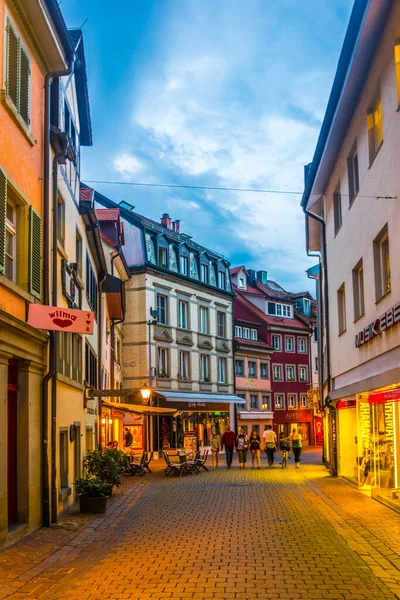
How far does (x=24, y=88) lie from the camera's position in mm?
12273

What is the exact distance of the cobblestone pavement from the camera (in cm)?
821

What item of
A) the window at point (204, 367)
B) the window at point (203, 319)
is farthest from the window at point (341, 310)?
the window at point (203, 319)

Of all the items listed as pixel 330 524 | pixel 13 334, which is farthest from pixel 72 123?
pixel 330 524

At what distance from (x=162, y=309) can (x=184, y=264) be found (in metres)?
4.19

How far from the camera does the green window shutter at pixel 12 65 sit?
442 inches

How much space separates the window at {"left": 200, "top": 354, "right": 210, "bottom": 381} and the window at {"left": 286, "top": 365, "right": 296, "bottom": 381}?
Answer: 46.1 feet

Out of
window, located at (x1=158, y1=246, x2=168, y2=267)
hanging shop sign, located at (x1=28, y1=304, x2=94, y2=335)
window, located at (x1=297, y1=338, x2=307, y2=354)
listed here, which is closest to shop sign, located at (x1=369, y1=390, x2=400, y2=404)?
hanging shop sign, located at (x1=28, y1=304, x2=94, y2=335)

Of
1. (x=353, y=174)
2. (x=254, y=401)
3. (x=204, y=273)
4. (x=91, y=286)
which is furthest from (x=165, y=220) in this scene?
(x=353, y=174)

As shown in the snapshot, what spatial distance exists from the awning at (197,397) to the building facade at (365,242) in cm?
2115

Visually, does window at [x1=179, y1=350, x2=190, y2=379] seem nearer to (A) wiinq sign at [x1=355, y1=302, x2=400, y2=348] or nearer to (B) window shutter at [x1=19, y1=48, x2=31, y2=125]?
(A) wiinq sign at [x1=355, y1=302, x2=400, y2=348]

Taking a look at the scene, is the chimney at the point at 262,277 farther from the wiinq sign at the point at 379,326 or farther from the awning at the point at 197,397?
the wiinq sign at the point at 379,326

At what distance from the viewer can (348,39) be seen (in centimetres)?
1340

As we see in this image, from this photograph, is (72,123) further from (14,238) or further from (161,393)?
(161,393)

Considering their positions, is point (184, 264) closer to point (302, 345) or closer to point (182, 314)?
point (182, 314)
